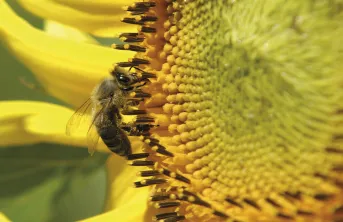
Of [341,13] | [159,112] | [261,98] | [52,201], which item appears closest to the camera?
[341,13]

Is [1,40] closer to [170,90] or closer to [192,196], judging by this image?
[170,90]

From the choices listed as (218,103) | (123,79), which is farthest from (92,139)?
(218,103)

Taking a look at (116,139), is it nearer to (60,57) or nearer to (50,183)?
(60,57)

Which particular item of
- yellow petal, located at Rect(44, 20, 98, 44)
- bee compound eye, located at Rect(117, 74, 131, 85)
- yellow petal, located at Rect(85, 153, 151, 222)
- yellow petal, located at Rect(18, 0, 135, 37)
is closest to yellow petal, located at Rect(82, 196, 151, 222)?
Result: yellow petal, located at Rect(85, 153, 151, 222)

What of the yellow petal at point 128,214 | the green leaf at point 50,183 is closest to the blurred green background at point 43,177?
the green leaf at point 50,183

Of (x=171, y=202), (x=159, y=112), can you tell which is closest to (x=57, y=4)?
(x=159, y=112)

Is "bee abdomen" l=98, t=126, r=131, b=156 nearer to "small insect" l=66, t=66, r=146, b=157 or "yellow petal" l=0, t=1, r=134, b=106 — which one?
"small insect" l=66, t=66, r=146, b=157
